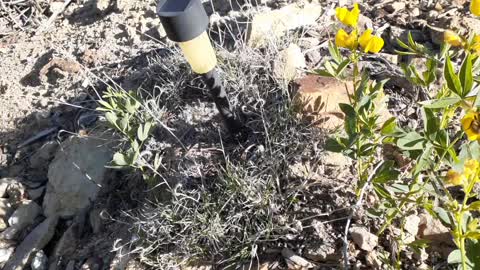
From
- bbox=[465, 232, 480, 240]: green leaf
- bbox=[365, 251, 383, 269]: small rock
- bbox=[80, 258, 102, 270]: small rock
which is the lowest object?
bbox=[80, 258, 102, 270]: small rock

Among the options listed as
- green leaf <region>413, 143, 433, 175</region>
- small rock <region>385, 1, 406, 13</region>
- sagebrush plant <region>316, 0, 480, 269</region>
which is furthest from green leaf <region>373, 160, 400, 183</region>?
small rock <region>385, 1, 406, 13</region>

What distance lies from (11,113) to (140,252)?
1.35m

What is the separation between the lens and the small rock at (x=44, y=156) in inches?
98.5

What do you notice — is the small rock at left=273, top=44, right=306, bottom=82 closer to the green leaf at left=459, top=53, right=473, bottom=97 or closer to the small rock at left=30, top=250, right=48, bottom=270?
the green leaf at left=459, top=53, right=473, bottom=97

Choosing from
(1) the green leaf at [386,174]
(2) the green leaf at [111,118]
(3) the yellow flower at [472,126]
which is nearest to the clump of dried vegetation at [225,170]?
(2) the green leaf at [111,118]

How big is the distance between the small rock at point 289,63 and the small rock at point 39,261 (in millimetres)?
1184

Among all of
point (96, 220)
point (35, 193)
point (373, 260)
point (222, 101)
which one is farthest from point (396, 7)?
point (35, 193)

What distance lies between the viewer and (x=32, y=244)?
85.5 inches

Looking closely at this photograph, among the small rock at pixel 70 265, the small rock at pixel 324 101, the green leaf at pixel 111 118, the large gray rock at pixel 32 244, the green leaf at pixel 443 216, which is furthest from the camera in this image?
the large gray rock at pixel 32 244

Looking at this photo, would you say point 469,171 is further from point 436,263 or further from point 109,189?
point 109,189

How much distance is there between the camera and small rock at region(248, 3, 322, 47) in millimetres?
2178

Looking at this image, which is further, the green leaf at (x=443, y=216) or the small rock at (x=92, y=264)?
the small rock at (x=92, y=264)

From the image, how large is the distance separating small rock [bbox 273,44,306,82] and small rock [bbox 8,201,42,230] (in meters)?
1.24

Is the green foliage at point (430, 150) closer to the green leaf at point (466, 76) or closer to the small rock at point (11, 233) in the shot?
the green leaf at point (466, 76)
